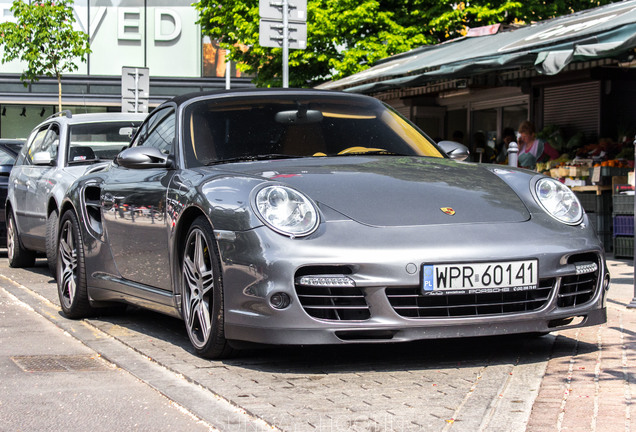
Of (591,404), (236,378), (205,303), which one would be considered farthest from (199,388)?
(591,404)

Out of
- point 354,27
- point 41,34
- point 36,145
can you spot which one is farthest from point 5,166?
point 41,34

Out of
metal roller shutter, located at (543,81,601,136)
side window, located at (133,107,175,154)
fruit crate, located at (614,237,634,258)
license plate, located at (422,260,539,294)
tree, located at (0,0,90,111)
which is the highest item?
tree, located at (0,0,90,111)

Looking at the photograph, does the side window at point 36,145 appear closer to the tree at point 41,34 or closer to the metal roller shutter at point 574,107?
the metal roller shutter at point 574,107

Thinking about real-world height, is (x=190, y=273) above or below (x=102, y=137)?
below

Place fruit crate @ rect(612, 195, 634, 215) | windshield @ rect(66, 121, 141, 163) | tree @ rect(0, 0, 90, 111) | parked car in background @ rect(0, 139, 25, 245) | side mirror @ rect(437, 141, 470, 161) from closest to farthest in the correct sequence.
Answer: side mirror @ rect(437, 141, 470, 161), windshield @ rect(66, 121, 141, 163), fruit crate @ rect(612, 195, 634, 215), parked car in background @ rect(0, 139, 25, 245), tree @ rect(0, 0, 90, 111)

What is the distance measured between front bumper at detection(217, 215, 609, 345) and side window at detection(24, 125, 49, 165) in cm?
706

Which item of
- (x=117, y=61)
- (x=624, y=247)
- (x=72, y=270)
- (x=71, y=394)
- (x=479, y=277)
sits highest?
(x=117, y=61)

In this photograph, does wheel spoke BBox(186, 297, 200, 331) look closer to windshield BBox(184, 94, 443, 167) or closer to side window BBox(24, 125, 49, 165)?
windshield BBox(184, 94, 443, 167)

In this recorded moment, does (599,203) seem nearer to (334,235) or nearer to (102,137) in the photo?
(102,137)

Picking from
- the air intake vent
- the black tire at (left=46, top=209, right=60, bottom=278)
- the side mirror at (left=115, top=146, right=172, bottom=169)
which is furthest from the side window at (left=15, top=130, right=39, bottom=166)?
the air intake vent

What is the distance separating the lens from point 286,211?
4832 mm

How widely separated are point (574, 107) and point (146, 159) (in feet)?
34.3

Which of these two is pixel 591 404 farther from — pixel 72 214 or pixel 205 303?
pixel 72 214

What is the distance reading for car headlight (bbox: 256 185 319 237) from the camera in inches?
187
